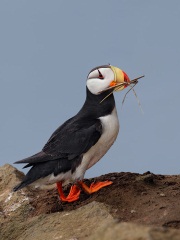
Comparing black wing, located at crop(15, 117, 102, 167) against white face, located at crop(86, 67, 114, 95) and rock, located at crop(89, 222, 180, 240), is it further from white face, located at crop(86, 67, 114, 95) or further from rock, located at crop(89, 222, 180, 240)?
rock, located at crop(89, 222, 180, 240)

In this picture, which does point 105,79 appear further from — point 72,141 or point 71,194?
point 71,194

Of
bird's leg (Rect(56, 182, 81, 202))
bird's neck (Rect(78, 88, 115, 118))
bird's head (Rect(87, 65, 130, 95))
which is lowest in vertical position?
bird's leg (Rect(56, 182, 81, 202))

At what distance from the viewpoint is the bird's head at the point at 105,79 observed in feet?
21.3

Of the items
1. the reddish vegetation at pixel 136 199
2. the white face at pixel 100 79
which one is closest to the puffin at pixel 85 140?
the white face at pixel 100 79

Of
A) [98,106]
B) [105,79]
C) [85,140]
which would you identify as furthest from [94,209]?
[105,79]

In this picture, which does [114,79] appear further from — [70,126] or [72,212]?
[72,212]

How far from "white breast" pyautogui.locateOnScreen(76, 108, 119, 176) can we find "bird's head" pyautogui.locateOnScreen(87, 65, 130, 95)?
32 centimetres

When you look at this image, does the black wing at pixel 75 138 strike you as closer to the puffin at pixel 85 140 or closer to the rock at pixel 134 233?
the puffin at pixel 85 140

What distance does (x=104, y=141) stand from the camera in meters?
6.47

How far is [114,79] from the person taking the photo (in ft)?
21.4

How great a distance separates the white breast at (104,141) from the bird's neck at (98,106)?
7 cm

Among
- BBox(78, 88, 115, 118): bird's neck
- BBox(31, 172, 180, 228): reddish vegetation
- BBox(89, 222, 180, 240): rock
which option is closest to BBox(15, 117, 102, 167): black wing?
BBox(78, 88, 115, 118): bird's neck

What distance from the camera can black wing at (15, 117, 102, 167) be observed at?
637 cm

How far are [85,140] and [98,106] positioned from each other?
18.2 inches
